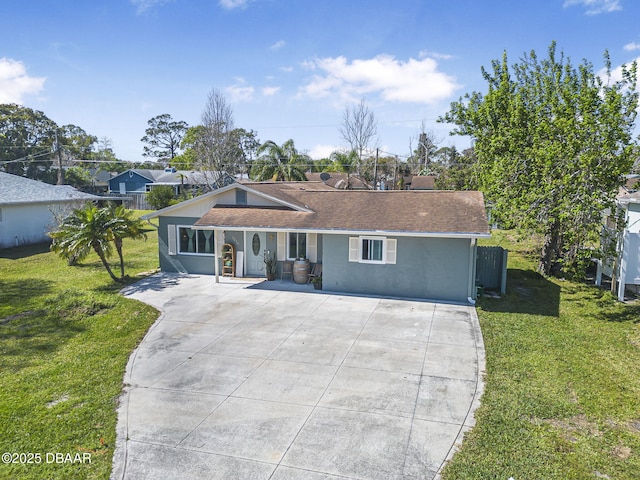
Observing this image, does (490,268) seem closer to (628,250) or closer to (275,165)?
(628,250)

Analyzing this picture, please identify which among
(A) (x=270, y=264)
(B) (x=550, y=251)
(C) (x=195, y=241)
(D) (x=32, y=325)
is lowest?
(D) (x=32, y=325)

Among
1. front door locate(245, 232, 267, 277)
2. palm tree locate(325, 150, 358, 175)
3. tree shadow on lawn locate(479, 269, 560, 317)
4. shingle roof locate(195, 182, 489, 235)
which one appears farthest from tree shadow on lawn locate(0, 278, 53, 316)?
palm tree locate(325, 150, 358, 175)

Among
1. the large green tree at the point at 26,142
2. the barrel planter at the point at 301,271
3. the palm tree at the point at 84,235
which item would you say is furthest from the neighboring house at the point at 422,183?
the large green tree at the point at 26,142

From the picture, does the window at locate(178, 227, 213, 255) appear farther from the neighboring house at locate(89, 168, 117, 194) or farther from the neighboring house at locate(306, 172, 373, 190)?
the neighboring house at locate(89, 168, 117, 194)

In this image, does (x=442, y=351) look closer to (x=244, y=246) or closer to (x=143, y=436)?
(x=143, y=436)

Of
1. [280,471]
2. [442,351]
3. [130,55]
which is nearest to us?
[280,471]

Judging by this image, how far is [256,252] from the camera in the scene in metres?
17.0

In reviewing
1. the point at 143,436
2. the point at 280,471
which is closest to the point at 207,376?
the point at 143,436

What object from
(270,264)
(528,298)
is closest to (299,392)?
(270,264)

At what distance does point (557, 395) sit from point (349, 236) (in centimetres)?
827

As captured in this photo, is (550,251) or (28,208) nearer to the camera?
(550,251)

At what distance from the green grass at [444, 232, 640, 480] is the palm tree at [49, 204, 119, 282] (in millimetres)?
12926

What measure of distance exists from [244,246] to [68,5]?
10.0m

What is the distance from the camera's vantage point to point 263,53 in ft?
64.1
